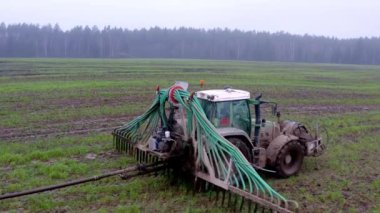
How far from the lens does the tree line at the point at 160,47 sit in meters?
121

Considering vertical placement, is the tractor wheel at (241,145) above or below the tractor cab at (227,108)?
below

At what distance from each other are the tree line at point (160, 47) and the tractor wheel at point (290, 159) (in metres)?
110

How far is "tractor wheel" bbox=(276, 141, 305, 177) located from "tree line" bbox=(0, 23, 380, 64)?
110 meters

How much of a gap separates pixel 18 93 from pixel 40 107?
566cm

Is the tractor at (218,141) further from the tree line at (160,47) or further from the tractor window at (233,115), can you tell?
the tree line at (160,47)

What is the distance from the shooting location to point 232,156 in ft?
27.8

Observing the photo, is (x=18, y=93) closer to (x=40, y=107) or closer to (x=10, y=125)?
(x=40, y=107)

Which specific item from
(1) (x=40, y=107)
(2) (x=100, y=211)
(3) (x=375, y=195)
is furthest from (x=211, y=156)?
(1) (x=40, y=107)

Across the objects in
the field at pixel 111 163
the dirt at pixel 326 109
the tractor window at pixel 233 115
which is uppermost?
the tractor window at pixel 233 115

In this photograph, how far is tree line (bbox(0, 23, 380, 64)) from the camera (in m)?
121

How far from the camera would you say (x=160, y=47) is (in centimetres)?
13438

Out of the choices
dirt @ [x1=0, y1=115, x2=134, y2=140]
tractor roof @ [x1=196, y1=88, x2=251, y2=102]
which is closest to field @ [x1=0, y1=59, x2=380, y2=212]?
dirt @ [x1=0, y1=115, x2=134, y2=140]

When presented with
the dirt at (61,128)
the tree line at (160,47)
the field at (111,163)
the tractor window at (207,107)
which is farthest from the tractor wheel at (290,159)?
the tree line at (160,47)

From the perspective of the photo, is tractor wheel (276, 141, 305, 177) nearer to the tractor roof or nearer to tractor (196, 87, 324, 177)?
tractor (196, 87, 324, 177)
